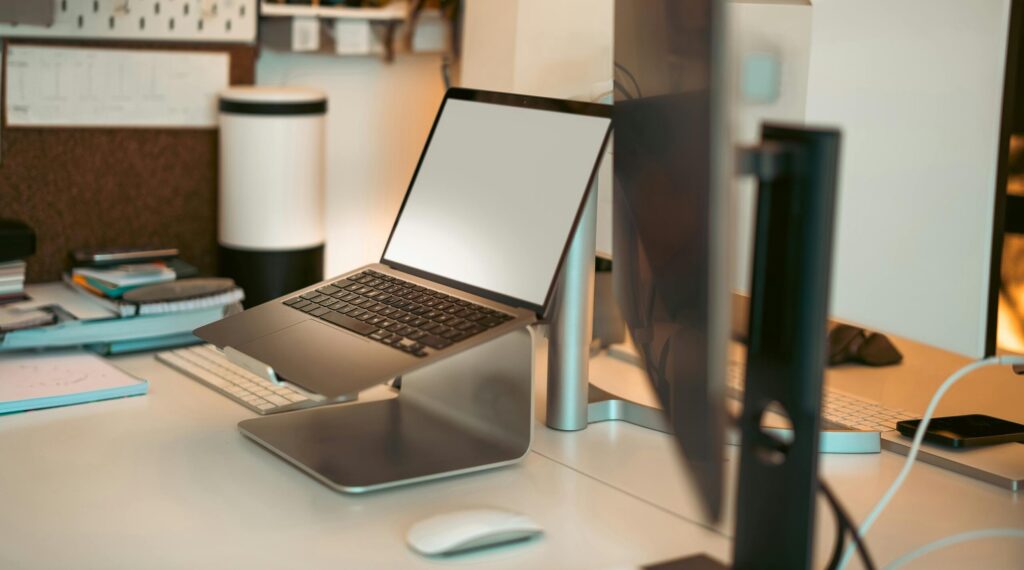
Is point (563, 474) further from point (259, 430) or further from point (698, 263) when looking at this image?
point (698, 263)

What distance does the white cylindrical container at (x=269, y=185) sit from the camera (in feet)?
5.40

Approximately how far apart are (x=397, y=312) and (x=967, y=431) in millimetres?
600

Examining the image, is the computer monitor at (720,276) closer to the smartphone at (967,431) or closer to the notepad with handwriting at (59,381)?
the smartphone at (967,431)

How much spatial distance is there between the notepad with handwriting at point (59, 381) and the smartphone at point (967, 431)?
0.85m

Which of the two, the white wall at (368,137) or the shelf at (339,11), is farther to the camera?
the white wall at (368,137)

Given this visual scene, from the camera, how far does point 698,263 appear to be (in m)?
0.60

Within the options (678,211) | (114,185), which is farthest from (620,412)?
(114,185)

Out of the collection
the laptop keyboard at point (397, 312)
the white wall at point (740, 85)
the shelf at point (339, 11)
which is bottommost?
the laptop keyboard at point (397, 312)

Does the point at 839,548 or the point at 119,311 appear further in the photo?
the point at 119,311

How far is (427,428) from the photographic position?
43.3 inches

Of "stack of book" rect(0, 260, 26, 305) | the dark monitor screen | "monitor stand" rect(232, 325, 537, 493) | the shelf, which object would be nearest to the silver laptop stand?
"monitor stand" rect(232, 325, 537, 493)

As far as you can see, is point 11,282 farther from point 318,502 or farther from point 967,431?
point 967,431

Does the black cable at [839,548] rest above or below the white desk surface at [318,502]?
above

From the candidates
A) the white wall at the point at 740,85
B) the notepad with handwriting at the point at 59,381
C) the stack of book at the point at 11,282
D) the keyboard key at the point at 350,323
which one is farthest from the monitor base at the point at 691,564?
the stack of book at the point at 11,282
